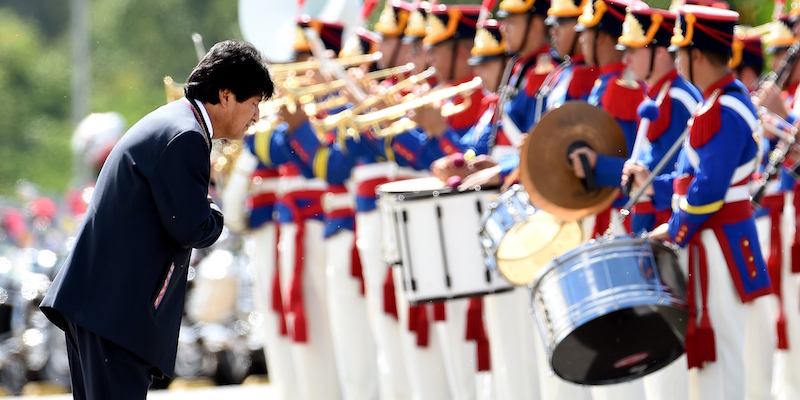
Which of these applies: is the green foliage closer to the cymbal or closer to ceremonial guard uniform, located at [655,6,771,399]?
the cymbal

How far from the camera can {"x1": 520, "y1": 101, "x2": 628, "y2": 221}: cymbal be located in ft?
19.1

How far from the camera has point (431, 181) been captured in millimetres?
7137

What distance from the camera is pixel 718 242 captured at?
570cm

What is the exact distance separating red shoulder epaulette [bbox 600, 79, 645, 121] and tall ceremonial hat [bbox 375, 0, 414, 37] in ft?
8.84

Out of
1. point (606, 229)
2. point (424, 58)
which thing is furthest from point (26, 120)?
point (606, 229)

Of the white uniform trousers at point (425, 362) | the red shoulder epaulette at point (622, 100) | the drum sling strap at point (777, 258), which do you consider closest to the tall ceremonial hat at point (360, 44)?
the white uniform trousers at point (425, 362)

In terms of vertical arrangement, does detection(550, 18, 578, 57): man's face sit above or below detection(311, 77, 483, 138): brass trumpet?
above

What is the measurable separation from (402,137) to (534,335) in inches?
59.5

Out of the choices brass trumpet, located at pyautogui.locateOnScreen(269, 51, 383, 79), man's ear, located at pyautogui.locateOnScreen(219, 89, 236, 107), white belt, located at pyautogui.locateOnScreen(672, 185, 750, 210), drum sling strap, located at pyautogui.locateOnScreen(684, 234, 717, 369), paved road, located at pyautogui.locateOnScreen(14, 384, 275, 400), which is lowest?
paved road, located at pyautogui.locateOnScreen(14, 384, 275, 400)

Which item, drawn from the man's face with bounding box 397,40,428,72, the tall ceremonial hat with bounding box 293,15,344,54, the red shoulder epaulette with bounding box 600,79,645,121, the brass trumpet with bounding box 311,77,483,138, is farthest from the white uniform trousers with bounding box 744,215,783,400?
the tall ceremonial hat with bounding box 293,15,344,54

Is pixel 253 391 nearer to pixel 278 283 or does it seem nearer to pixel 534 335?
pixel 278 283

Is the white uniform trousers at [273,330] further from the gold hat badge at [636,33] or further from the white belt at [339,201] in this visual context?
the gold hat badge at [636,33]

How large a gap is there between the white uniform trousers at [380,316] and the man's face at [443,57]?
0.86 metres

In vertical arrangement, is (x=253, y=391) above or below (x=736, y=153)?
below
